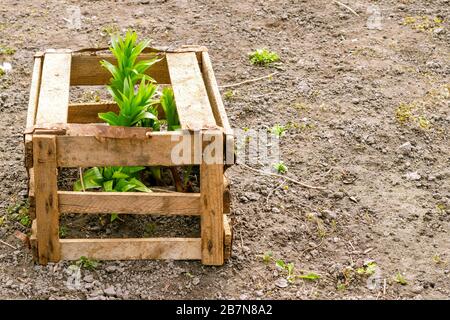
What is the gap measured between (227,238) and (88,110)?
58.8 inches

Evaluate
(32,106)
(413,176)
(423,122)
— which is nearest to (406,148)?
(413,176)

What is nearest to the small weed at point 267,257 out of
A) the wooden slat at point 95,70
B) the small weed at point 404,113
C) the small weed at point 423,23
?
the wooden slat at point 95,70

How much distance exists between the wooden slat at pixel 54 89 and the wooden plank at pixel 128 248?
688mm

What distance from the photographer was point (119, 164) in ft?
13.8

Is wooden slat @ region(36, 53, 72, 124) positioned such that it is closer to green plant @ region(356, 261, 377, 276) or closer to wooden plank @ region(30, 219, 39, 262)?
wooden plank @ region(30, 219, 39, 262)

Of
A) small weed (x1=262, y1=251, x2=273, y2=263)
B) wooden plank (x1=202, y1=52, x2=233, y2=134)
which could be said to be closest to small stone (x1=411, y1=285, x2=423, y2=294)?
small weed (x1=262, y1=251, x2=273, y2=263)

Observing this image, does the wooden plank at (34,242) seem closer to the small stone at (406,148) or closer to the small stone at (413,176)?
the small stone at (413,176)

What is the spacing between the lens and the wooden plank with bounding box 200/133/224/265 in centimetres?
421

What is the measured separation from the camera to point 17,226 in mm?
4746

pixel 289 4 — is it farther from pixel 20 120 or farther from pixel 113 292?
pixel 113 292

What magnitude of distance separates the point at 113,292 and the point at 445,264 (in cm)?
189

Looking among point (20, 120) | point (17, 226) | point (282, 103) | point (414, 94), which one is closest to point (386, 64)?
point (414, 94)

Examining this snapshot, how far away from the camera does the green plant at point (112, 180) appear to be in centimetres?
454

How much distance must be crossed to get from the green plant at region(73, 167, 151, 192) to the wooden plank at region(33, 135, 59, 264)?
1.30 ft
